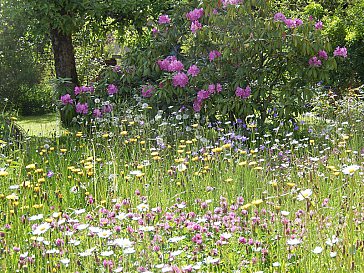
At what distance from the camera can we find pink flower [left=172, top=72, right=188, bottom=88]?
7.24m

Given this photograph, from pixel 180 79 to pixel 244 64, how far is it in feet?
2.64

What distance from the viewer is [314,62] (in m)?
7.18

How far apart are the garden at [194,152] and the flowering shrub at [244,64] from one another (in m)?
0.02

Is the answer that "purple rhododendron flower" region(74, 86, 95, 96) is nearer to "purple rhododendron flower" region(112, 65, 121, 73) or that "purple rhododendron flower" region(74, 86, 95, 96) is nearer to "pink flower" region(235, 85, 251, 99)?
"purple rhododendron flower" region(112, 65, 121, 73)

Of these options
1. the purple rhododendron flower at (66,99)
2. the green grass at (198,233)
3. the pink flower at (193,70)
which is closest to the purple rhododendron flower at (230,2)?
the pink flower at (193,70)

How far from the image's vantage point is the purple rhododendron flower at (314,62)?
23.5 ft

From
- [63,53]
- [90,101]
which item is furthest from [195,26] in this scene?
[63,53]

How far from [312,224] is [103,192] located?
187cm

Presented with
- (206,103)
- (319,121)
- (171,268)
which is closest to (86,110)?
(206,103)

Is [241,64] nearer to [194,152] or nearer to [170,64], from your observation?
[170,64]

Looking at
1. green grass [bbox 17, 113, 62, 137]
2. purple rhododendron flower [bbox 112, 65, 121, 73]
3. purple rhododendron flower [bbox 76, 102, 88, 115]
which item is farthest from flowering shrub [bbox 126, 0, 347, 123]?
green grass [bbox 17, 113, 62, 137]

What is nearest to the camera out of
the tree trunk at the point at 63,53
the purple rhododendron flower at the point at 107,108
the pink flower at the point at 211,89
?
the pink flower at the point at 211,89

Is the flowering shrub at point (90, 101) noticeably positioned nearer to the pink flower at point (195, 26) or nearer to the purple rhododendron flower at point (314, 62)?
the pink flower at point (195, 26)

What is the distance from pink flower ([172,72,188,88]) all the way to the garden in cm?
2
